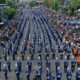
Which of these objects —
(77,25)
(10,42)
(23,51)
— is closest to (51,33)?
(77,25)

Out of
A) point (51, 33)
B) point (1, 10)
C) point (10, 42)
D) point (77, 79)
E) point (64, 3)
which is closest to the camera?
point (77, 79)

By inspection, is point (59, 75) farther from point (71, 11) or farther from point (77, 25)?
point (71, 11)

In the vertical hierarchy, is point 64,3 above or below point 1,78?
below

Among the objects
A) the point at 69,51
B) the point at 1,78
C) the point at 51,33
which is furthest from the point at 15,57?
the point at 51,33

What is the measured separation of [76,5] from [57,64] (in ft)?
172

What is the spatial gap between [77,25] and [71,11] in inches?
1075

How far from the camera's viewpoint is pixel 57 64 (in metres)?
36.5

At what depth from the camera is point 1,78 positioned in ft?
114

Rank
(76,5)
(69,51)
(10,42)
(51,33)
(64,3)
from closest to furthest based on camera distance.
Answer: (69,51), (10,42), (51,33), (76,5), (64,3)

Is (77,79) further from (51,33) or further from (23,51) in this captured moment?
(51,33)

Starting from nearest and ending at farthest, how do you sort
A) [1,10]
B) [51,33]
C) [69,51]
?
[69,51]
[51,33]
[1,10]

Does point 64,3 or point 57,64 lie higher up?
point 57,64

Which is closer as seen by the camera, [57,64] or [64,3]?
[57,64]

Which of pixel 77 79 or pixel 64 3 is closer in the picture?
pixel 77 79
